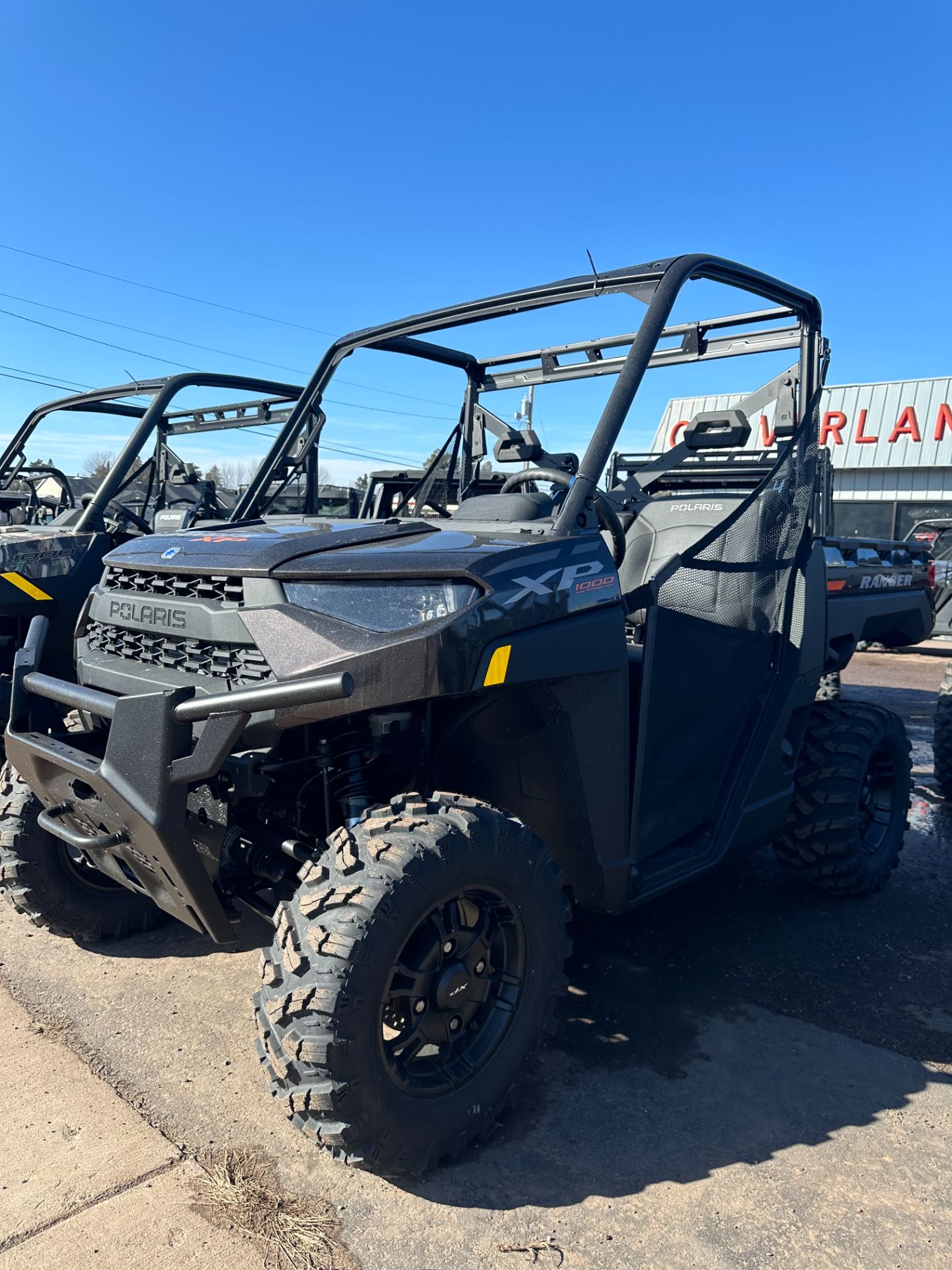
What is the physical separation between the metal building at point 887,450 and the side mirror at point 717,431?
60.3 ft

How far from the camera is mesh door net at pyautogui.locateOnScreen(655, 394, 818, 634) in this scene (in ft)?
10.7

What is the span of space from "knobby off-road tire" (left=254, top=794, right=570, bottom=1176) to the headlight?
1.57 ft

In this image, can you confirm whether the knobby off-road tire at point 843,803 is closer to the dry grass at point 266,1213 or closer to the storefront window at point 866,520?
the dry grass at point 266,1213

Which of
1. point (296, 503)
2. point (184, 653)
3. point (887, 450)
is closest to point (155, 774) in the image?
point (184, 653)

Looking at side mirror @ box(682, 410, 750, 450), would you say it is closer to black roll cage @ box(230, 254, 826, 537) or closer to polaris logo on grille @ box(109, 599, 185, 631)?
black roll cage @ box(230, 254, 826, 537)

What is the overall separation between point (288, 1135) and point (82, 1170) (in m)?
0.51

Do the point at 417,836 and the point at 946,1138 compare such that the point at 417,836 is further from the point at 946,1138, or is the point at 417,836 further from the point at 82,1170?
the point at 946,1138

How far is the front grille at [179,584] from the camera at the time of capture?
2.58 metres

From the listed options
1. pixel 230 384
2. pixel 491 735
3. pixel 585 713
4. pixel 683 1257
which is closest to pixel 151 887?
pixel 491 735

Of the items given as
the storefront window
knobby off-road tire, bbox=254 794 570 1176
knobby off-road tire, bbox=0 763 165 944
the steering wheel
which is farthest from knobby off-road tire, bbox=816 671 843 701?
the storefront window

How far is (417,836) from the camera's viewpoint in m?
2.32

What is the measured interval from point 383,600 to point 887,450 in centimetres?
2269

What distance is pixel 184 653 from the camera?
2.69 metres

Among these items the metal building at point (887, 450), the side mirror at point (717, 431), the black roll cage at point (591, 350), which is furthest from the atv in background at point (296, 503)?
the metal building at point (887, 450)
